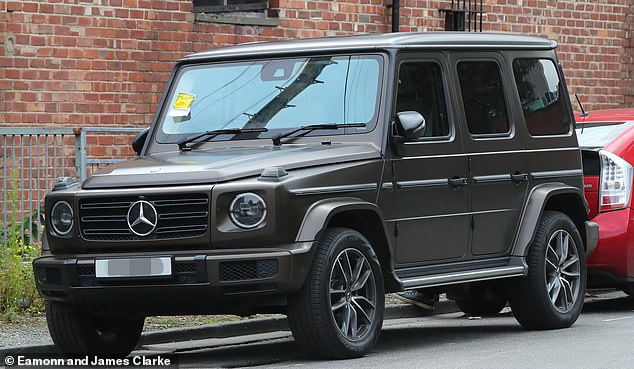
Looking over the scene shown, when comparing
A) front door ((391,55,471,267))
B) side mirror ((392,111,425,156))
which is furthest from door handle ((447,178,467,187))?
side mirror ((392,111,425,156))

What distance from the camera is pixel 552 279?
10.7m

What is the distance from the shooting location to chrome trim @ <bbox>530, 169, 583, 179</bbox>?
1077 cm

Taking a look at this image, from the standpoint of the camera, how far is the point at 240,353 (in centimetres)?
993

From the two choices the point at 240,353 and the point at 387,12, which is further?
the point at 387,12

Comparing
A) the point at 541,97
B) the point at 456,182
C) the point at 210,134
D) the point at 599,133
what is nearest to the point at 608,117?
the point at 599,133

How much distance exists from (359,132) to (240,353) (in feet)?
5.36

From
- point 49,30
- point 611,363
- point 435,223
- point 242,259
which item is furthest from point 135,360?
point 49,30

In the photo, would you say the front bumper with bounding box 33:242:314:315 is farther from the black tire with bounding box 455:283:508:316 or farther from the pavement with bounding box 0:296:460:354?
the black tire with bounding box 455:283:508:316

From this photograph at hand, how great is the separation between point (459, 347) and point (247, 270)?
1.92m

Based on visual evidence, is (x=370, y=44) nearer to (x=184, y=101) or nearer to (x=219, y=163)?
(x=184, y=101)

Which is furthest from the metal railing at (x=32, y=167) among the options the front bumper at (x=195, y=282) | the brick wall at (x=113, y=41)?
the front bumper at (x=195, y=282)

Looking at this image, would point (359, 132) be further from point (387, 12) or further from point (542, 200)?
point (387, 12)

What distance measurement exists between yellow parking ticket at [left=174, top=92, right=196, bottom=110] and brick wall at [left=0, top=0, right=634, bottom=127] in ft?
16.4

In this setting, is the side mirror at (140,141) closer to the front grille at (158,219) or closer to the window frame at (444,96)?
the front grille at (158,219)
